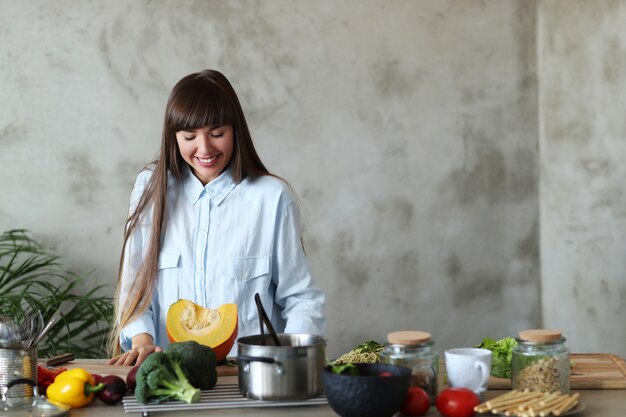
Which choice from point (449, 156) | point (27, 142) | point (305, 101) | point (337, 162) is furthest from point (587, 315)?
point (27, 142)

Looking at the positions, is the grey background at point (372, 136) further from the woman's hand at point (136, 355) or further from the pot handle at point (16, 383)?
the pot handle at point (16, 383)

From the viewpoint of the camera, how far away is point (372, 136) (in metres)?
5.22

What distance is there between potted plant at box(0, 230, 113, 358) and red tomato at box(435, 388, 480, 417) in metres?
2.84

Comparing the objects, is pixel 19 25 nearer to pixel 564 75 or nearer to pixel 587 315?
pixel 564 75

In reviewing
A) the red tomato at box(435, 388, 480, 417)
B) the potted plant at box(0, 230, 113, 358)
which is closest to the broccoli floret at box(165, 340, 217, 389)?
the red tomato at box(435, 388, 480, 417)

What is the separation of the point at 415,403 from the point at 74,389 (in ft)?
2.66

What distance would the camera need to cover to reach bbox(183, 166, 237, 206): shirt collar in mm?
3055

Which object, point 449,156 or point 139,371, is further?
point 449,156

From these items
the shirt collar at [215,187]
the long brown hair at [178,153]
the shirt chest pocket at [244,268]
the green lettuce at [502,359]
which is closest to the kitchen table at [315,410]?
the green lettuce at [502,359]

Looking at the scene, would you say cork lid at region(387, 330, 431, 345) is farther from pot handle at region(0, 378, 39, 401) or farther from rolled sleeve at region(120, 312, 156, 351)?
rolled sleeve at region(120, 312, 156, 351)

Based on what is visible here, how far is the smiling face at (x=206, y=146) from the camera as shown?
2.85 meters

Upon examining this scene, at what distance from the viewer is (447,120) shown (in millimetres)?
5285

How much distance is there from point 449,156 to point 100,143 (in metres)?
1.98

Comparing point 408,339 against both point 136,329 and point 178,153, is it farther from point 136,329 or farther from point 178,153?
point 178,153
